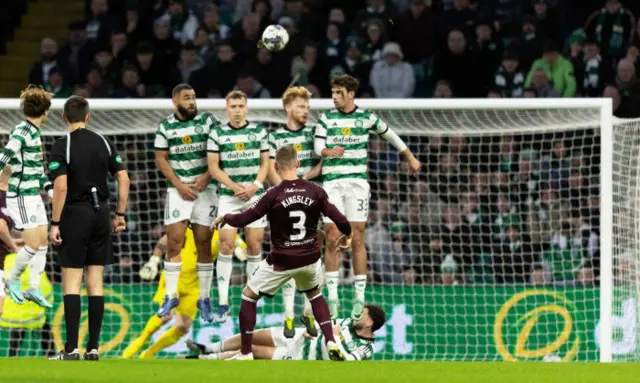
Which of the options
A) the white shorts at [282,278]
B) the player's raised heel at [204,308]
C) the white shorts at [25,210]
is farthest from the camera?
the player's raised heel at [204,308]

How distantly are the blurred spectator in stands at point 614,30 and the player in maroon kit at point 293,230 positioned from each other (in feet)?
24.9

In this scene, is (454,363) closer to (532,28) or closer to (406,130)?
(406,130)

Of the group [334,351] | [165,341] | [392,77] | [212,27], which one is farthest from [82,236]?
[212,27]

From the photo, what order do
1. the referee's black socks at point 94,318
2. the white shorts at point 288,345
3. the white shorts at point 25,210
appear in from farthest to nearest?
1. the white shorts at point 288,345
2. the white shorts at point 25,210
3. the referee's black socks at point 94,318

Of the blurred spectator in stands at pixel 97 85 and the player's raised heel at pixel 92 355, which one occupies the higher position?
the blurred spectator in stands at pixel 97 85

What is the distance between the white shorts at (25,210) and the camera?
11859mm

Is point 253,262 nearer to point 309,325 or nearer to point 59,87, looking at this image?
point 309,325

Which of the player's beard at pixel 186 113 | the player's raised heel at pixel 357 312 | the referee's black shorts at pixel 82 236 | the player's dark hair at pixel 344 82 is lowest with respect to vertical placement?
the player's raised heel at pixel 357 312

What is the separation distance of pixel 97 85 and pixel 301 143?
20.4ft

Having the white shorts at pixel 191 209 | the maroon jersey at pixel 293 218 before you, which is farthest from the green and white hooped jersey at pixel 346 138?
the maroon jersey at pixel 293 218

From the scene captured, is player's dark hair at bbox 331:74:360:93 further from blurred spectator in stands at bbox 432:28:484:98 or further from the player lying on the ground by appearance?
blurred spectator in stands at bbox 432:28:484:98

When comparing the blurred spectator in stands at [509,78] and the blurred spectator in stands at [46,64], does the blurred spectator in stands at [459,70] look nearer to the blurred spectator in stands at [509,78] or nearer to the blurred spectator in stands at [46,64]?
the blurred spectator in stands at [509,78]

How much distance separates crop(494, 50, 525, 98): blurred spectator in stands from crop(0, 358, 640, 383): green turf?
659cm

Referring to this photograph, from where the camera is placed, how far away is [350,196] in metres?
12.6
